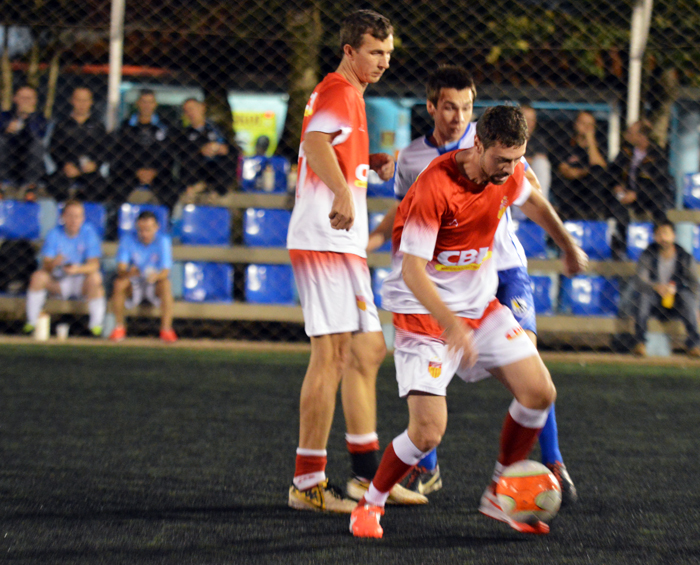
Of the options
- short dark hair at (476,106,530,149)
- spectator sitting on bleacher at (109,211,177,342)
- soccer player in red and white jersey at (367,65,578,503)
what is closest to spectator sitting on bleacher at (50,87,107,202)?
spectator sitting on bleacher at (109,211,177,342)

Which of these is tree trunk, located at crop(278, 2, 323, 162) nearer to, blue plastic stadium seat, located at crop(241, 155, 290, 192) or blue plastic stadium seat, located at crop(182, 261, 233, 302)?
blue plastic stadium seat, located at crop(241, 155, 290, 192)

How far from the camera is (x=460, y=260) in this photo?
2668mm

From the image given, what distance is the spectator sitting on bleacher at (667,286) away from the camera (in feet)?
22.2

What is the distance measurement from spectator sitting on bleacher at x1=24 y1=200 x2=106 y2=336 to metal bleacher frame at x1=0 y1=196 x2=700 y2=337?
0.16 meters

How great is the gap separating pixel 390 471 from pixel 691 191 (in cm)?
592

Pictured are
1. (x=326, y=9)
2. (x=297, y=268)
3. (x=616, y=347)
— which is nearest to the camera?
(x=297, y=268)

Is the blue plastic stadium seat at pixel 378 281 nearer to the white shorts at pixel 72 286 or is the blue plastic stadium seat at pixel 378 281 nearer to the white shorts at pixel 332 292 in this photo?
the white shorts at pixel 72 286

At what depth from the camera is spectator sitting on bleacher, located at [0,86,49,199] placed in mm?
7648

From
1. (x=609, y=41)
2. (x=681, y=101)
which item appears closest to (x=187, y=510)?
(x=681, y=101)

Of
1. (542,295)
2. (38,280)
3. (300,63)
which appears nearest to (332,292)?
(542,295)

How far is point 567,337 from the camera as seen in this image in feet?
26.2

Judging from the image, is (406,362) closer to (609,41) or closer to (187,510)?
(187,510)

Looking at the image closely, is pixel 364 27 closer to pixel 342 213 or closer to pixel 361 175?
pixel 361 175

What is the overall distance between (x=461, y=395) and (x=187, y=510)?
2.67 metres
